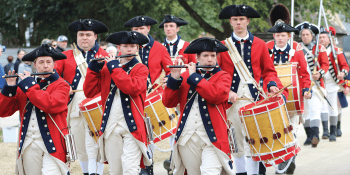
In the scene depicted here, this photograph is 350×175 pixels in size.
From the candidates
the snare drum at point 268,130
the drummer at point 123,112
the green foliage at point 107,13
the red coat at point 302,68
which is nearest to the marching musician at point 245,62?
the snare drum at point 268,130

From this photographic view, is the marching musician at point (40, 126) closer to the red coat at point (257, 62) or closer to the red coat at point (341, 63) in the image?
the red coat at point (257, 62)

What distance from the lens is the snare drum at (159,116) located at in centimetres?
732

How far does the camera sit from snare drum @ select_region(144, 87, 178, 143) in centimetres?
732

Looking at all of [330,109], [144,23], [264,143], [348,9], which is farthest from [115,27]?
[264,143]

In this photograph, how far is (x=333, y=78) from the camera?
11.8 m

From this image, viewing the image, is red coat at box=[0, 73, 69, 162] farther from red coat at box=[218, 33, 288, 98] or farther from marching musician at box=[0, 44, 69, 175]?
red coat at box=[218, 33, 288, 98]

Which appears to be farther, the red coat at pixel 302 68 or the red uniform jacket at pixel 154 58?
the red coat at pixel 302 68

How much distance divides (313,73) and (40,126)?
649 cm

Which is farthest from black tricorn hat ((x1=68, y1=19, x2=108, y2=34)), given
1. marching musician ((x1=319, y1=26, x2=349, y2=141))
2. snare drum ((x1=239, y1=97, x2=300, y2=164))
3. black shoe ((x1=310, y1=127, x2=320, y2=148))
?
marching musician ((x1=319, y1=26, x2=349, y2=141))

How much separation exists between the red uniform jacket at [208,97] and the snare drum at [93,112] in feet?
4.54

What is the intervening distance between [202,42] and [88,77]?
1.31 meters

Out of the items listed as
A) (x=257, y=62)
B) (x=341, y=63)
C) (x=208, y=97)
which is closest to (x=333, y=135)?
(x=341, y=63)

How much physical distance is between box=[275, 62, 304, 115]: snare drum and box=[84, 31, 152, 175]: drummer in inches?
108

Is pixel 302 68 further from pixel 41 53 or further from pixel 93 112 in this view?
pixel 41 53
